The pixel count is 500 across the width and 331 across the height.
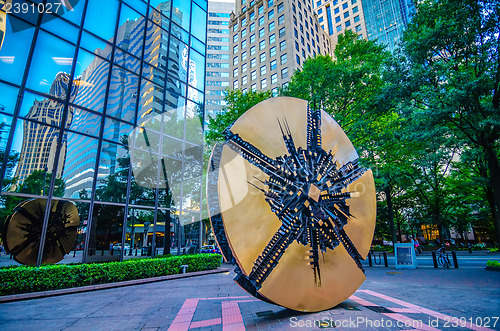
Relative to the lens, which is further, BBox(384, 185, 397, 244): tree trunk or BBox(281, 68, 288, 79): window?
BBox(281, 68, 288, 79): window

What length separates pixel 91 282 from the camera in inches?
425

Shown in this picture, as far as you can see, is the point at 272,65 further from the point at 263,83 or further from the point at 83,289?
the point at 83,289

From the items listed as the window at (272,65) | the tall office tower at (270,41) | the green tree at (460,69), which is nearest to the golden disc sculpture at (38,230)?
the green tree at (460,69)

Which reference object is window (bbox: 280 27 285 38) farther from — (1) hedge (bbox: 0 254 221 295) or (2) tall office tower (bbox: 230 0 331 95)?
(1) hedge (bbox: 0 254 221 295)

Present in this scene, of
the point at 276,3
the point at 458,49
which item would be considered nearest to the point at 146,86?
the point at 458,49

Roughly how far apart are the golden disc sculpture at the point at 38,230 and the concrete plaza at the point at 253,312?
4.06 meters

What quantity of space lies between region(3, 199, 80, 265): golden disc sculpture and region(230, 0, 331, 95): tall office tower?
3886cm

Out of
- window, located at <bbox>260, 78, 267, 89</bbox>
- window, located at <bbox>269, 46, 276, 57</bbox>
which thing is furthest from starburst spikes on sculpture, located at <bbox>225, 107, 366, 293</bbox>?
window, located at <bbox>269, 46, 276, 57</bbox>

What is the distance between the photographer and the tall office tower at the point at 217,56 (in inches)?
2586

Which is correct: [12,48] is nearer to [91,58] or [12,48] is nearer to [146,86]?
[91,58]

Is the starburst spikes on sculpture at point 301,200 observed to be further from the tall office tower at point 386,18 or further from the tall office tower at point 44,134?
the tall office tower at point 386,18

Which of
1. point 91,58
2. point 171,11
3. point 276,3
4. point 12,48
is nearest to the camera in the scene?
point 12,48

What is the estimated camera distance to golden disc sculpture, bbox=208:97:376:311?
13.7 ft

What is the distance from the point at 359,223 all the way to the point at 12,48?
16.2 m
